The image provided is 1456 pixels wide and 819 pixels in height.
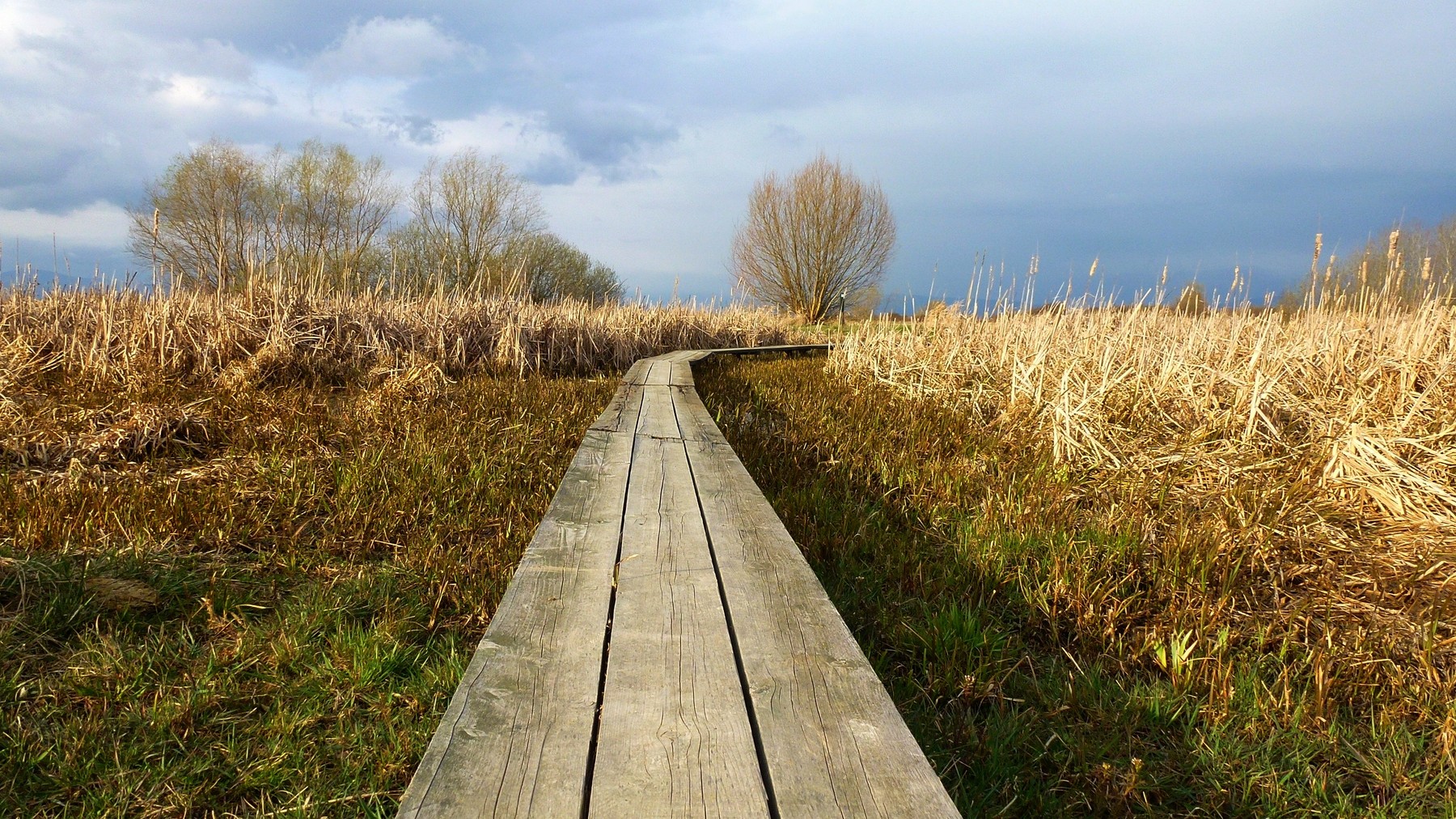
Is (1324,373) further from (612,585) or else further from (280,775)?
(280,775)

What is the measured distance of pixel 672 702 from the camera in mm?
1408

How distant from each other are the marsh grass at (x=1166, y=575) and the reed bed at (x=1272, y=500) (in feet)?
0.05

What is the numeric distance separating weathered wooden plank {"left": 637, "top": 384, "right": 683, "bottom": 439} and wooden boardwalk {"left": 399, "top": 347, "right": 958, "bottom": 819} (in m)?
1.91

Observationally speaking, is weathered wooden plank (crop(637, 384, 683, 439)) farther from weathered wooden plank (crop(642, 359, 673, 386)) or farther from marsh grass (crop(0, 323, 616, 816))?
marsh grass (crop(0, 323, 616, 816))

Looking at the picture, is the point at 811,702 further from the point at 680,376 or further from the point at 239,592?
the point at 680,376

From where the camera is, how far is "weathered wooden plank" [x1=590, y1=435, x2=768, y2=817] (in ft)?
3.76

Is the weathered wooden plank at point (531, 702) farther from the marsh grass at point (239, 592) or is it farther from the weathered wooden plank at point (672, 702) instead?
the marsh grass at point (239, 592)

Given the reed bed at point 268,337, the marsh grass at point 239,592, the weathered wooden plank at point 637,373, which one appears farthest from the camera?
the weathered wooden plank at point 637,373

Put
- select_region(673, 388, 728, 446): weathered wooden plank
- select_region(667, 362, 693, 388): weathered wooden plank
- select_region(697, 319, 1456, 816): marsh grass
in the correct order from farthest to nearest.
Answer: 1. select_region(667, 362, 693, 388): weathered wooden plank
2. select_region(673, 388, 728, 446): weathered wooden plank
3. select_region(697, 319, 1456, 816): marsh grass

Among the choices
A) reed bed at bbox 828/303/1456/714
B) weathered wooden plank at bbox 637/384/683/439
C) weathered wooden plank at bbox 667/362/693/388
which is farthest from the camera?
weathered wooden plank at bbox 667/362/693/388

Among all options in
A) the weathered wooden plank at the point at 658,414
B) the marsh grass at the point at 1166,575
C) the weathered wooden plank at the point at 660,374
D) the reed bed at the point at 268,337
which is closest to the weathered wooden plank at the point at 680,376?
the weathered wooden plank at the point at 660,374

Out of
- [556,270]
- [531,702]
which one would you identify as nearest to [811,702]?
[531,702]

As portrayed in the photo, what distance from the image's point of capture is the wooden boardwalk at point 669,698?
114 cm

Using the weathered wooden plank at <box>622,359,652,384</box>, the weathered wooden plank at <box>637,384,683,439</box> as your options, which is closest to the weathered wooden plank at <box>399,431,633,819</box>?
the weathered wooden plank at <box>637,384,683,439</box>
